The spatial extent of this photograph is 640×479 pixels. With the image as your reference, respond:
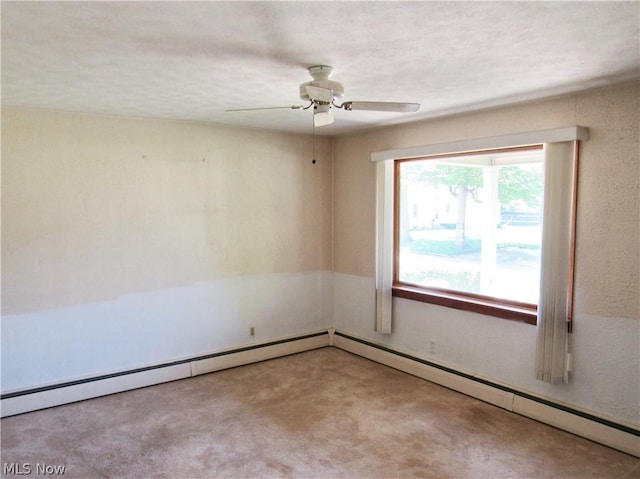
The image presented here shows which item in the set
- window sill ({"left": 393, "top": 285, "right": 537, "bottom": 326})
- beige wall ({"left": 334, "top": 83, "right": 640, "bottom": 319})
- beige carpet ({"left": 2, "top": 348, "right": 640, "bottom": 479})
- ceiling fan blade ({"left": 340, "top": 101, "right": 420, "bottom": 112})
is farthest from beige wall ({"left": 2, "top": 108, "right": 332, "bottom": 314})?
beige wall ({"left": 334, "top": 83, "right": 640, "bottom": 319})

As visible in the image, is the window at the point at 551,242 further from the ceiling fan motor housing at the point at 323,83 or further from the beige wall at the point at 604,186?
the ceiling fan motor housing at the point at 323,83

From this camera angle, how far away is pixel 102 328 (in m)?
3.98

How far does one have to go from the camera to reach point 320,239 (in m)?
5.34

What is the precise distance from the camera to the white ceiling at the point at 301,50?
1820 mm

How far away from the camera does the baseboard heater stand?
121 inches

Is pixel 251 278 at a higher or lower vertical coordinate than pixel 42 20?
lower

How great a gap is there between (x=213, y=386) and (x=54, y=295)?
159 cm

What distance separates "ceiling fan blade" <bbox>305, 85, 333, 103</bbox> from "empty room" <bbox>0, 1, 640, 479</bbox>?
0.02 meters

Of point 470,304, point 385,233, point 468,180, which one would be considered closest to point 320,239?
point 385,233

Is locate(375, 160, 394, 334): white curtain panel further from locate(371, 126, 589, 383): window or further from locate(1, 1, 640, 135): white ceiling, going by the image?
locate(1, 1, 640, 135): white ceiling

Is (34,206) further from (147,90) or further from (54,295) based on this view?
(147,90)

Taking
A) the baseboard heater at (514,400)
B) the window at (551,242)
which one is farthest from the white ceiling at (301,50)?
the baseboard heater at (514,400)

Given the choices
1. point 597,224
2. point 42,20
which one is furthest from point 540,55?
point 42,20

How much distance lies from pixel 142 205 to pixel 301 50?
2494mm
